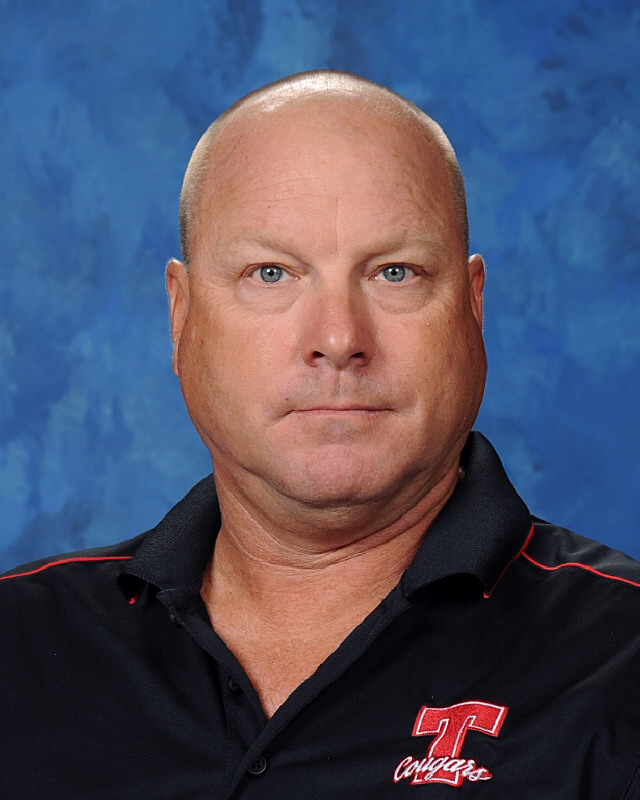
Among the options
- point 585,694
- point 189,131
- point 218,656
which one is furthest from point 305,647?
point 189,131

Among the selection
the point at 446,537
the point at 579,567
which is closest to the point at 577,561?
the point at 579,567

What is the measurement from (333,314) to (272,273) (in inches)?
7.0

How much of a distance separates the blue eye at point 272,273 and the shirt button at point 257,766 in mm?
819

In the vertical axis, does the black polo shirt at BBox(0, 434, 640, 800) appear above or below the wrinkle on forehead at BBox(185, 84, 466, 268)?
below

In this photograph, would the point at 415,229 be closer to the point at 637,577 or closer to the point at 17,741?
the point at 637,577

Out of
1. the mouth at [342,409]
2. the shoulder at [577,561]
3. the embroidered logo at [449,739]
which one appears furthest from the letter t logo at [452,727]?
the mouth at [342,409]

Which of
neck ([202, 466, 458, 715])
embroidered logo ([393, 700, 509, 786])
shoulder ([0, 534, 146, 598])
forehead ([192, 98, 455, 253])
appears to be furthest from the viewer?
shoulder ([0, 534, 146, 598])

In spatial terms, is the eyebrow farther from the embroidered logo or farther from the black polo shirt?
the embroidered logo

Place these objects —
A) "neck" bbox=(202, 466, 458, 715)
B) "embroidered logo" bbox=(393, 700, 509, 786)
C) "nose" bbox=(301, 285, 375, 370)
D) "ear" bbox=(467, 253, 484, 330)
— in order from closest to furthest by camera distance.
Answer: "embroidered logo" bbox=(393, 700, 509, 786) → "nose" bbox=(301, 285, 375, 370) → "neck" bbox=(202, 466, 458, 715) → "ear" bbox=(467, 253, 484, 330)

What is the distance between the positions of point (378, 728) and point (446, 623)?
9.2 inches

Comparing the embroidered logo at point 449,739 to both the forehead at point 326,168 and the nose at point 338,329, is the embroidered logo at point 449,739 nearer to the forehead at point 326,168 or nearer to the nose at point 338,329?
the nose at point 338,329

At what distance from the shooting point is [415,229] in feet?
7.23

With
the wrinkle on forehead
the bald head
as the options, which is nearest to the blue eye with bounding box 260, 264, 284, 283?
the wrinkle on forehead

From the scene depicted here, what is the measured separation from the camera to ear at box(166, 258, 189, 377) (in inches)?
96.7
